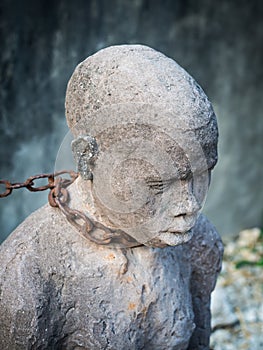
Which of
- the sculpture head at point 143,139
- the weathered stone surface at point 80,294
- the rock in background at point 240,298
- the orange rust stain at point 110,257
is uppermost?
the rock in background at point 240,298

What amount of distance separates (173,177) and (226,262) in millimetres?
2272

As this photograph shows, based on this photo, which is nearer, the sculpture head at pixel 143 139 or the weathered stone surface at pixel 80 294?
the sculpture head at pixel 143 139

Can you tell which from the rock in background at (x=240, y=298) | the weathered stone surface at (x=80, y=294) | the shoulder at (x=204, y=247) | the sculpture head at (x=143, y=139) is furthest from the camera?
the rock in background at (x=240, y=298)

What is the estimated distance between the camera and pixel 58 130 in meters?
2.58

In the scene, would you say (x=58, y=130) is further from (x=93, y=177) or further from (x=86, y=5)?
(x=93, y=177)

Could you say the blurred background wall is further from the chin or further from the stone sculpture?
the chin

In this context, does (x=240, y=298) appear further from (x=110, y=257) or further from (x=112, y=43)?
(x=110, y=257)

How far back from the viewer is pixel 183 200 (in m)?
1.25

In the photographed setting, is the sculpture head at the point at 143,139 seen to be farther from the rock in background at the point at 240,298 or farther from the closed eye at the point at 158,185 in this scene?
the rock in background at the point at 240,298

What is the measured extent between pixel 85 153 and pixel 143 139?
0.13 m

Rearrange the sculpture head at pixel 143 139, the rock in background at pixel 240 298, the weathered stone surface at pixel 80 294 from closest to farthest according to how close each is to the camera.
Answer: the sculpture head at pixel 143 139
the weathered stone surface at pixel 80 294
the rock in background at pixel 240 298

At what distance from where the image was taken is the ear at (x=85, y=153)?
1.25 m

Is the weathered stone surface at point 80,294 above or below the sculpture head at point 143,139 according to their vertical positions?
below

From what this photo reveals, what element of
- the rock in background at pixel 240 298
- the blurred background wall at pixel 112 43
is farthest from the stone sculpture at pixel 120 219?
the rock in background at pixel 240 298
